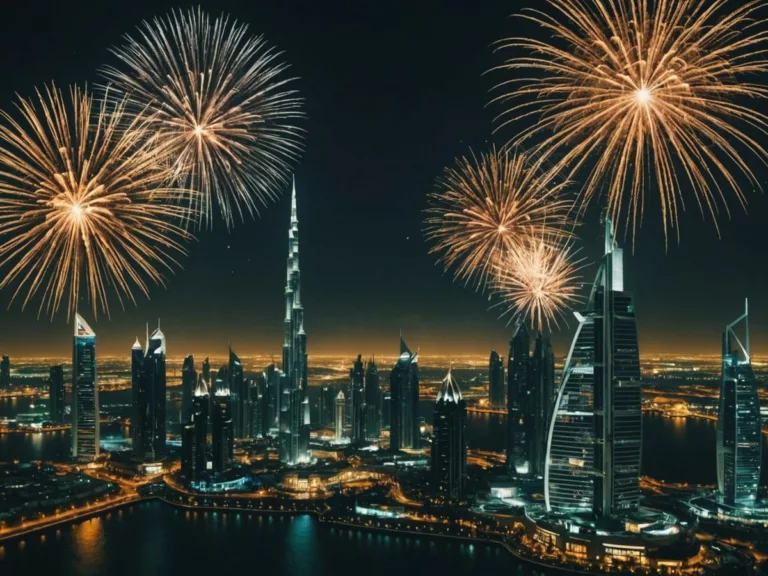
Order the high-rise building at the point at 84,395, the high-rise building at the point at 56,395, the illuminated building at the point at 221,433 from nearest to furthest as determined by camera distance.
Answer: the illuminated building at the point at 221,433 → the high-rise building at the point at 84,395 → the high-rise building at the point at 56,395

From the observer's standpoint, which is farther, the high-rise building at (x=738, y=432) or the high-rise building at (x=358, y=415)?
the high-rise building at (x=358, y=415)

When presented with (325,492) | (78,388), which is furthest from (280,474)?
(78,388)

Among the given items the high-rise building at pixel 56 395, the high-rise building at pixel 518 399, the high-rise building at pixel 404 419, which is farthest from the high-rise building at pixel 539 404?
the high-rise building at pixel 56 395

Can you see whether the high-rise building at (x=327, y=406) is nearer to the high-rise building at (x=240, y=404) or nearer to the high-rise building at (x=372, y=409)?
the high-rise building at (x=372, y=409)

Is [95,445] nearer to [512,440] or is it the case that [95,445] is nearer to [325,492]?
[325,492]

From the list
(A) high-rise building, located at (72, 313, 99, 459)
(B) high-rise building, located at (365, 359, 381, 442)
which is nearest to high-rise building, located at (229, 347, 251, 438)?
(B) high-rise building, located at (365, 359, 381, 442)
